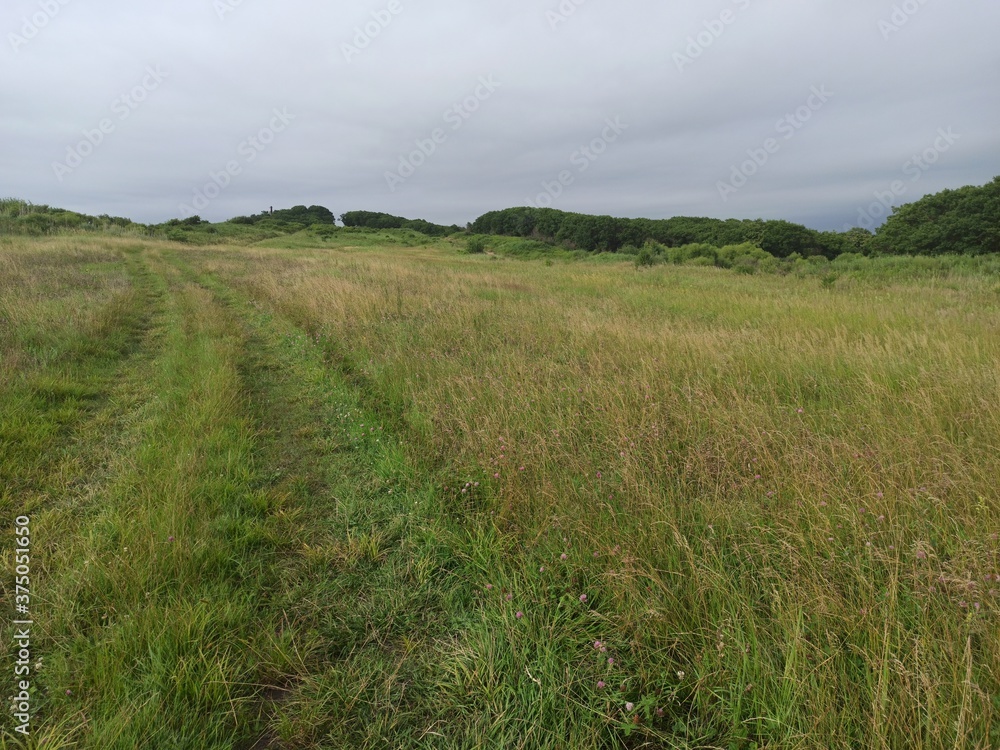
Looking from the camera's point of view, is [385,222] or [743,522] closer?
[743,522]

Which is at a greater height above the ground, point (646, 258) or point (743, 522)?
point (646, 258)

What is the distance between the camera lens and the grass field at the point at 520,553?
165 centimetres

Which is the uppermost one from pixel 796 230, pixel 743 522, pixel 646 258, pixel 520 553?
pixel 796 230

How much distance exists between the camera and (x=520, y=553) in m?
2.45

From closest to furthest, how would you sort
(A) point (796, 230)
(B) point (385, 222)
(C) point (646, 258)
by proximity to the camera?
(C) point (646, 258), (A) point (796, 230), (B) point (385, 222)

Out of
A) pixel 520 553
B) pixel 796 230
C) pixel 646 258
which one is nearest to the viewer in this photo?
pixel 520 553

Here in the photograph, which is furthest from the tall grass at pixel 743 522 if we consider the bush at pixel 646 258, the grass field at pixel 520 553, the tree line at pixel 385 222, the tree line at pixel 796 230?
the tree line at pixel 385 222

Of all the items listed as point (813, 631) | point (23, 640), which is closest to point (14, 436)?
point (23, 640)

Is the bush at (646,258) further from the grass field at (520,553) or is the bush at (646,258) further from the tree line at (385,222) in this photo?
the tree line at (385,222)

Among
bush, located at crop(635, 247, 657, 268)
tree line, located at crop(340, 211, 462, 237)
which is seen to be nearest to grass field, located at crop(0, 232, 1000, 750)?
bush, located at crop(635, 247, 657, 268)

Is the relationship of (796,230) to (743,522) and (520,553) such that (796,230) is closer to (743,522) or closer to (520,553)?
(743,522)

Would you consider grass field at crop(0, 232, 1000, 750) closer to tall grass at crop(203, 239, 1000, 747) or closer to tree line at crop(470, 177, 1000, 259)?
tall grass at crop(203, 239, 1000, 747)

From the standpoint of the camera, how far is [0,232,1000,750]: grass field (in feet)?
5.41

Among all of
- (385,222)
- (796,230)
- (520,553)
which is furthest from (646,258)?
(385,222)
